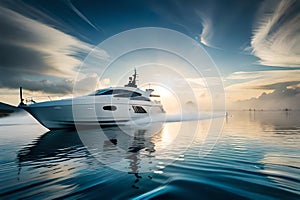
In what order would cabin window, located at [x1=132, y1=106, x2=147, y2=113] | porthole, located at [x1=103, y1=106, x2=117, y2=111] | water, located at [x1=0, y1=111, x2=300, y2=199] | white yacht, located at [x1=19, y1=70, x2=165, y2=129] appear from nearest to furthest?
water, located at [x1=0, y1=111, x2=300, y2=199], white yacht, located at [x1=19, y1=70, x2=165, y2=129], porthole, located at [x1=103, y1=106, x2=117, y2=111], cabin window, located at [x1=132, y1=106, x2=147, y2=113]

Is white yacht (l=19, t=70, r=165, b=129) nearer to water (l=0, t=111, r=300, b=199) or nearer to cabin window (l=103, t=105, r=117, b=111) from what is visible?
cabin window (l=103, t=105, r=117, b=111)

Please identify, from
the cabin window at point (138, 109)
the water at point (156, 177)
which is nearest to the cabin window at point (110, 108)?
the cabin window at point (138, 109)

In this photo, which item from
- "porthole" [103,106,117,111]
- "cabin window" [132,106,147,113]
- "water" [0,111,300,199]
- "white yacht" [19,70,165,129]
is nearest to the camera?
"water" [0,111,300,199]

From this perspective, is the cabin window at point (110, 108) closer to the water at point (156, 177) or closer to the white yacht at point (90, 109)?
the white yacht at point (90, 109)

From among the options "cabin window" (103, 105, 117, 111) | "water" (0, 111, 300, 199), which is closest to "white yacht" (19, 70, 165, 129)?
"cabin window" (103, 105, 117, 111)

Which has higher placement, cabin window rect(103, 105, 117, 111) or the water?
cabin window rect(103, 105, 117, 111)

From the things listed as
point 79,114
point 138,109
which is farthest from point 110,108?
point 138,109

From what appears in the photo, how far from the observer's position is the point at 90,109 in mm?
14000

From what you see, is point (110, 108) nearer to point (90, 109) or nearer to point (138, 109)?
point (90, 109)

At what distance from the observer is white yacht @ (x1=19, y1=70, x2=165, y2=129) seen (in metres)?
13.2

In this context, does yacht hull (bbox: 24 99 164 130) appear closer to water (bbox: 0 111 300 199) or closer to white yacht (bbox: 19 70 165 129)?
white yacht (bbox: 19 70 165 129)

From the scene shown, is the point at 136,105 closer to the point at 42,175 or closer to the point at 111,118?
the point at 111,118

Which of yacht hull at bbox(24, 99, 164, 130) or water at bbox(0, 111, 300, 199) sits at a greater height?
yacht hull at bbox(24, 99, 164, 130)

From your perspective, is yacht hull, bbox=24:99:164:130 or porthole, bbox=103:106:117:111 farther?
porthole, bbox=103:106:117:111
